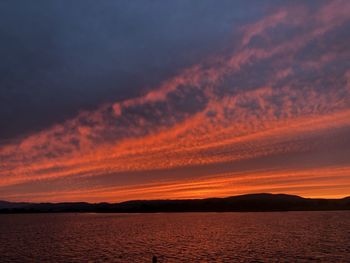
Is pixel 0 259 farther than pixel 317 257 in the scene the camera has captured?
Yes

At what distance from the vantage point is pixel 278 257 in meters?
56.0

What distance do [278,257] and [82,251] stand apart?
119 feet

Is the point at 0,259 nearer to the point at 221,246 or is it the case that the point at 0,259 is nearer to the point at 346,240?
the point at 221,246

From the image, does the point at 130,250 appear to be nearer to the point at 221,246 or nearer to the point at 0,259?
the point at 221,246

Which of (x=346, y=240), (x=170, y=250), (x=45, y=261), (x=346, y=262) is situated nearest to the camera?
(x=346, y=262)

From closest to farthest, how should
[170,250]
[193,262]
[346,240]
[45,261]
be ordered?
[193,262] → [45,261] → [170,250] → [346,240]

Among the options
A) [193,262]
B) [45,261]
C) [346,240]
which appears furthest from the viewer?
[346,240]

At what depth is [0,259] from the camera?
205 ft

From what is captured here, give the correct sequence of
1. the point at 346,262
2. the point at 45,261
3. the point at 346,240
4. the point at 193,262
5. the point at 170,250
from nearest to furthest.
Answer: the point at 346,262 < the point at 193,262 < the point at 45,261 < the point at 170,250 < the point at 346,240

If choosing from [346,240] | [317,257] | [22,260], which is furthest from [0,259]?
[346,240]

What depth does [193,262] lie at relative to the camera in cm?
5444

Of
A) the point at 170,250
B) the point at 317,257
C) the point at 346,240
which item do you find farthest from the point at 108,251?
the point at 346,240

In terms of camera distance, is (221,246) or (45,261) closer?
(45,261)

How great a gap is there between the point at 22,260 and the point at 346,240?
60801 mm
